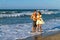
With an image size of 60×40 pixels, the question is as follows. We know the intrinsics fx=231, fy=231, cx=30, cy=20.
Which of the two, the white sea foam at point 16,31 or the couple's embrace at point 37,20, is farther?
the couple's embrace at point 37,20

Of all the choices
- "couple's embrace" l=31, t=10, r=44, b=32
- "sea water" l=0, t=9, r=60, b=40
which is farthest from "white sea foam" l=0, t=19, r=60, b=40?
"couple's embrace" l=31, t=10, r=44, b=32

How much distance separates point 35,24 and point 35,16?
667 mm

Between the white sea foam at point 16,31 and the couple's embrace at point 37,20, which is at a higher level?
the couple's embrace at point 37,20

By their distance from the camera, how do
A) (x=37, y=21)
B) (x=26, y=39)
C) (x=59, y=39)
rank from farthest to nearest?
1. (x=37, y=21)
2. (x=26, y=39)
3. (x=59, y=39)

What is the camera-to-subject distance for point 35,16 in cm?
1834

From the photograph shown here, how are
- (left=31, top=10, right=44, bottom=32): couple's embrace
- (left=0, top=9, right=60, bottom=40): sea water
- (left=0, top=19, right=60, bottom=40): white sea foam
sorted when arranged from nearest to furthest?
(left=0, top=19, right=60, bottom=40): white sea foam < (left=0, top=9, right=60, bottom=40): sea water < (left=31, top=10, right=44, bottom=32): couple's embrace

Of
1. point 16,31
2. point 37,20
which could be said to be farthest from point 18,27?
point 37,20

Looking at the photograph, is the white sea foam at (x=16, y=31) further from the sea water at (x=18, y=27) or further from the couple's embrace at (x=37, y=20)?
the couple's embrace at (x=37, y=20)

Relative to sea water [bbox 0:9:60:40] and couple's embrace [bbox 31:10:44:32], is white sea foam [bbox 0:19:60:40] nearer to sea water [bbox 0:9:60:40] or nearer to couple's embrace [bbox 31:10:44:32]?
sea water [bbox 0:9:60:40]

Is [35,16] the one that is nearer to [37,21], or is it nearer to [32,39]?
[37,21]

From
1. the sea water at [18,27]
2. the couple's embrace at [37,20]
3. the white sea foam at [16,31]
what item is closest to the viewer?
the white sea foam at [16,31]

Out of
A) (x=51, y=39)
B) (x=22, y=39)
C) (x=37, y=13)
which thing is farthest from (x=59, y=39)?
(x=37, y=13)

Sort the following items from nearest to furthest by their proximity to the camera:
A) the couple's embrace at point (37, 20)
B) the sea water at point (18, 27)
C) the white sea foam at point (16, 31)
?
the white sea foam at point (16, 31)
the sea water at point (18, 27)
the couple's embrace at point (37, 20)

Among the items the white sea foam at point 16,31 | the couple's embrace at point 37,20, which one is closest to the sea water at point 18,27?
the white sea foam at point 16,31
